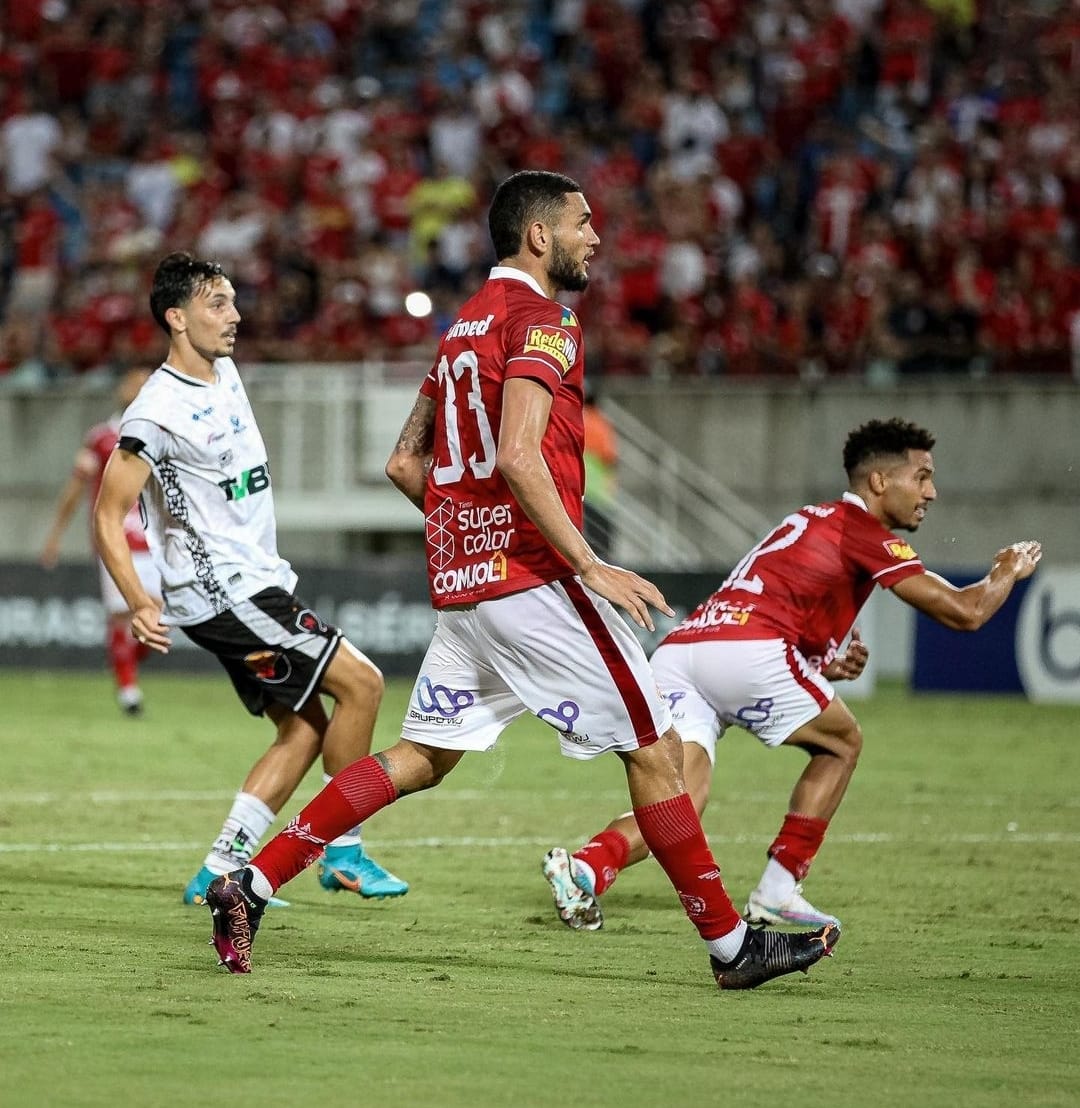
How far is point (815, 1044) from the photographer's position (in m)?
5.45

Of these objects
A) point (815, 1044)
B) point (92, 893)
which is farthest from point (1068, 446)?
point (815, 1044)

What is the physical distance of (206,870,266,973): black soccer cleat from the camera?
6.18 m

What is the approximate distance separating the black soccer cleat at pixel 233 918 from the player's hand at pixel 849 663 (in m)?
2.66

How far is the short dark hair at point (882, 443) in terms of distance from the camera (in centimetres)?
760

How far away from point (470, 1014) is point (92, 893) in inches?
105

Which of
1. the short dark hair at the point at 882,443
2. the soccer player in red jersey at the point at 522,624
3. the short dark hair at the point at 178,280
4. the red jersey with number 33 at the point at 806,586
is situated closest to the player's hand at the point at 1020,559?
the red jersey with number 33 at the point at 806,586

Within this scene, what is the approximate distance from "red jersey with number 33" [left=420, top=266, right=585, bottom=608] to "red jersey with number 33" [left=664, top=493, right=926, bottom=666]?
1484mm

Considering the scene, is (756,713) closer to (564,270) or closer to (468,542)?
(468,542)

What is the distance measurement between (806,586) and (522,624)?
178 centimetres

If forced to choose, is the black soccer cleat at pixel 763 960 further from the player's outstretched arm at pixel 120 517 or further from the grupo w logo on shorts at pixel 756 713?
the player's outstretched arm at pixel 120 517

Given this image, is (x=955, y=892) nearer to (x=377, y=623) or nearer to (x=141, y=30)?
(x=377, y=623)

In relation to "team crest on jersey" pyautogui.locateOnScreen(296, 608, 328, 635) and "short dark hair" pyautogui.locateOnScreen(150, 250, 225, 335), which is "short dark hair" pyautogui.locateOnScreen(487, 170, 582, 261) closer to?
"short dark hair" pyautogui.locateOnScreen(150, 250, 225, 335)

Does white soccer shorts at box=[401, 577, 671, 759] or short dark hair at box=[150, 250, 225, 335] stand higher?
short dark hair at box=[150, 250, 225, 335]

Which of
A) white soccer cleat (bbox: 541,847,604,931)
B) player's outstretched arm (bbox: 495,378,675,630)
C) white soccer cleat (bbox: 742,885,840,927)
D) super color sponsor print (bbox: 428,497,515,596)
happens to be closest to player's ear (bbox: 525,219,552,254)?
player's outstretched arm (bbox: 495,378,675,630)
